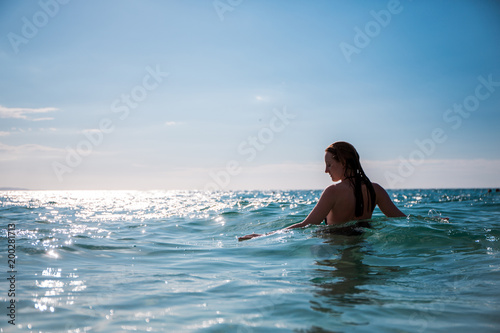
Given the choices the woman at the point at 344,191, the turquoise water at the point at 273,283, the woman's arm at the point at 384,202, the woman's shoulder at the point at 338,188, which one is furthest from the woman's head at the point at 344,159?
the turquoise water at the point at 273,283

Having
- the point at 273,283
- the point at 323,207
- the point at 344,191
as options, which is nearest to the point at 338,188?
the point at 344,191

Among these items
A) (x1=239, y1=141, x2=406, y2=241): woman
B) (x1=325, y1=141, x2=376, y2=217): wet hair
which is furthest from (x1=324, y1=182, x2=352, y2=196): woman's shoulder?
(x1=325, y1=141, x2=376, y2=217): wet hair

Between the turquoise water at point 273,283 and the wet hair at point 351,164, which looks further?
the wet hair at point 351,164

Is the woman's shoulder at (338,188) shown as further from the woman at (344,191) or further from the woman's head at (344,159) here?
the woman's head at (344,159)

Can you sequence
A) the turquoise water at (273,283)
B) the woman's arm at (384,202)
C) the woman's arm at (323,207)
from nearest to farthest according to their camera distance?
the turquoise water at (273,283) < the woman's arm at (323,207) < the woman's arm at (384,202)

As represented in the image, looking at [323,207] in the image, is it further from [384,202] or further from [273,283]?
[273,283]

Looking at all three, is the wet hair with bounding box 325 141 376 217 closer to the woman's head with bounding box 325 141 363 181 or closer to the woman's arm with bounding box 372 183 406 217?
the woman's head with bounding box 325 141 363 181

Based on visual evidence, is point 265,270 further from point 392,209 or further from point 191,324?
point 392,209

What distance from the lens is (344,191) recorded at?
5.44 m

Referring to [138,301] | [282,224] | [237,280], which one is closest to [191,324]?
[138,301]

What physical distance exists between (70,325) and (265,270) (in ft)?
7.81

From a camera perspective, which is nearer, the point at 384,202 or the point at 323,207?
the point at 323,207

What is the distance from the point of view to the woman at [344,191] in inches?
213

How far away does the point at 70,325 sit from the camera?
2549 millimetres
